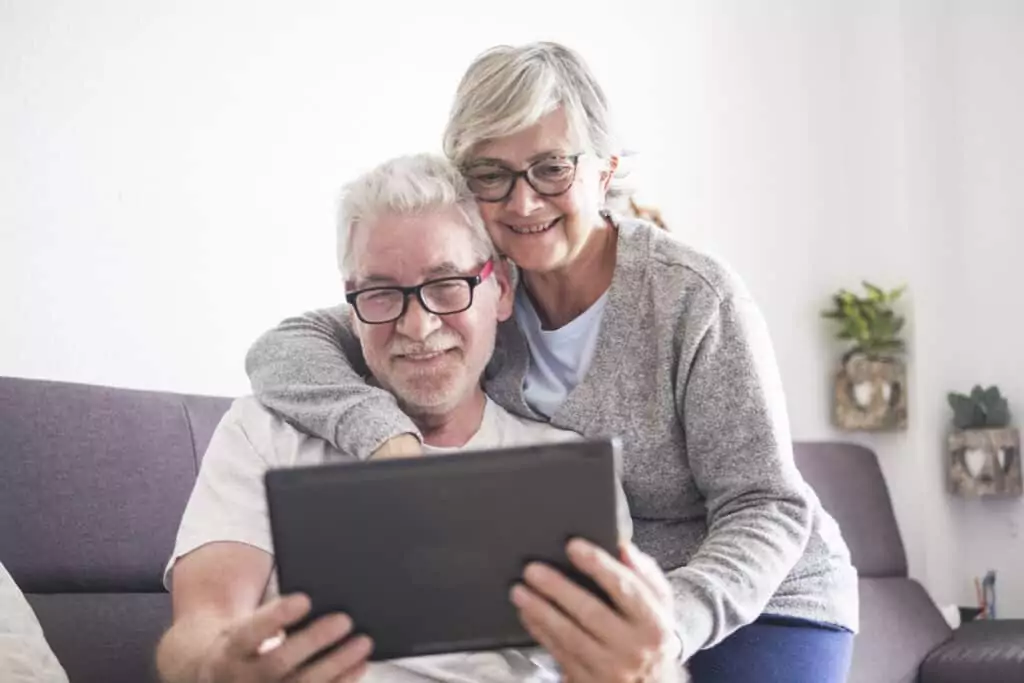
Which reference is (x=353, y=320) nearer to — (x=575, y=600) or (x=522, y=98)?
(x=522, y=98)

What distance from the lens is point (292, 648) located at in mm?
1094

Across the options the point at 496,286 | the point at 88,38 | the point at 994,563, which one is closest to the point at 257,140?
the point at 88,38

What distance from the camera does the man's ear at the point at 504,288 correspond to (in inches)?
65.7

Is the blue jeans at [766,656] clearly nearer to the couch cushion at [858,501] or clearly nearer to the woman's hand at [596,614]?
the woman's hand at [596,614]

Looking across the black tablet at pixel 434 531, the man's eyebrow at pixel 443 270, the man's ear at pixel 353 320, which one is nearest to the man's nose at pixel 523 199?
the man's eyebrow at pixel 443 270

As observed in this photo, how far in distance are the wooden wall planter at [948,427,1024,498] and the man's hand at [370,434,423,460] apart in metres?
2.70

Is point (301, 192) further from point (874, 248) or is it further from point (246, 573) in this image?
point (874, 248)

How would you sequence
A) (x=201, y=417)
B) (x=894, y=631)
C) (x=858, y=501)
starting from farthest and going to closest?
(x=858, y=501), (x=894, y=631), (x=201, y=417)

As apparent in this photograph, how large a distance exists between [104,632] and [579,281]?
2.58 feet

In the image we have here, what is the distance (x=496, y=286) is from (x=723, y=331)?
0.94ft

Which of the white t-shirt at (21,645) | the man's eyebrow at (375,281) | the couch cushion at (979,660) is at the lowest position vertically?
the couch cushion at (979,660)

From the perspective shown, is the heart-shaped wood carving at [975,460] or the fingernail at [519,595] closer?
the fingernail at [519,595]

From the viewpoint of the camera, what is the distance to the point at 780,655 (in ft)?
5.08

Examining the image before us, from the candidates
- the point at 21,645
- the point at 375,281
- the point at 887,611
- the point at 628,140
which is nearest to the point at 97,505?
the point at 21,645
